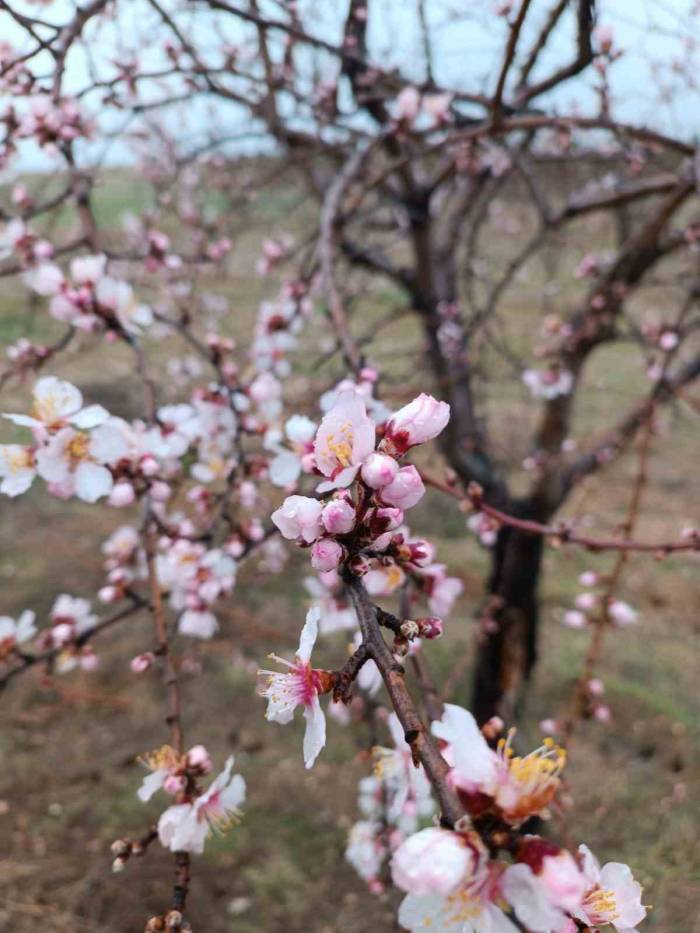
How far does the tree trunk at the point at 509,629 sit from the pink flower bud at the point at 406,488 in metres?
1.81

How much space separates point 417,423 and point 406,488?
0.08m

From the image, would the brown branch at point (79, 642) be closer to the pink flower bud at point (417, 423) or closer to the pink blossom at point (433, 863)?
the pink flower bud at point (417, 423)

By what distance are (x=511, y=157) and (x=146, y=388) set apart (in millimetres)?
1565

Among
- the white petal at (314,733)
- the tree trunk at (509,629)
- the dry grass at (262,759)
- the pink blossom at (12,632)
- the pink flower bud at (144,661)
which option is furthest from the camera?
the tree trunk at (509,629)

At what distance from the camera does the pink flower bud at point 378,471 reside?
0.58m

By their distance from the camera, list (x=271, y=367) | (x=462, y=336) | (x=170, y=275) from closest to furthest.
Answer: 1. (x=271, y=367)
2. (x=462, y=336)
3. (x=170, y=275)

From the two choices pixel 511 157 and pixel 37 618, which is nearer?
pixel 511 157

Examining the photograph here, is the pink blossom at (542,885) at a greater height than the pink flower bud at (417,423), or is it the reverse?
the pink flower bud at (417,423)

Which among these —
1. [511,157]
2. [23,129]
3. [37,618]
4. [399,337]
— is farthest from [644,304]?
[23,129]

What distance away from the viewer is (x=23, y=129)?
4.75 ft

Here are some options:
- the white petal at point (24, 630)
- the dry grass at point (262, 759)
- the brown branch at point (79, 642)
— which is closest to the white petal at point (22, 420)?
the brown branch at point (79, 642)

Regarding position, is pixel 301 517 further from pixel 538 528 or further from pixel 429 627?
pixel 538 528

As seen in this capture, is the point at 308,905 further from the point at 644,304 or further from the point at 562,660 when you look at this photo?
the point at 644,304

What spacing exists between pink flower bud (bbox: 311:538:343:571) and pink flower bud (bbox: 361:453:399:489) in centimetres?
6
